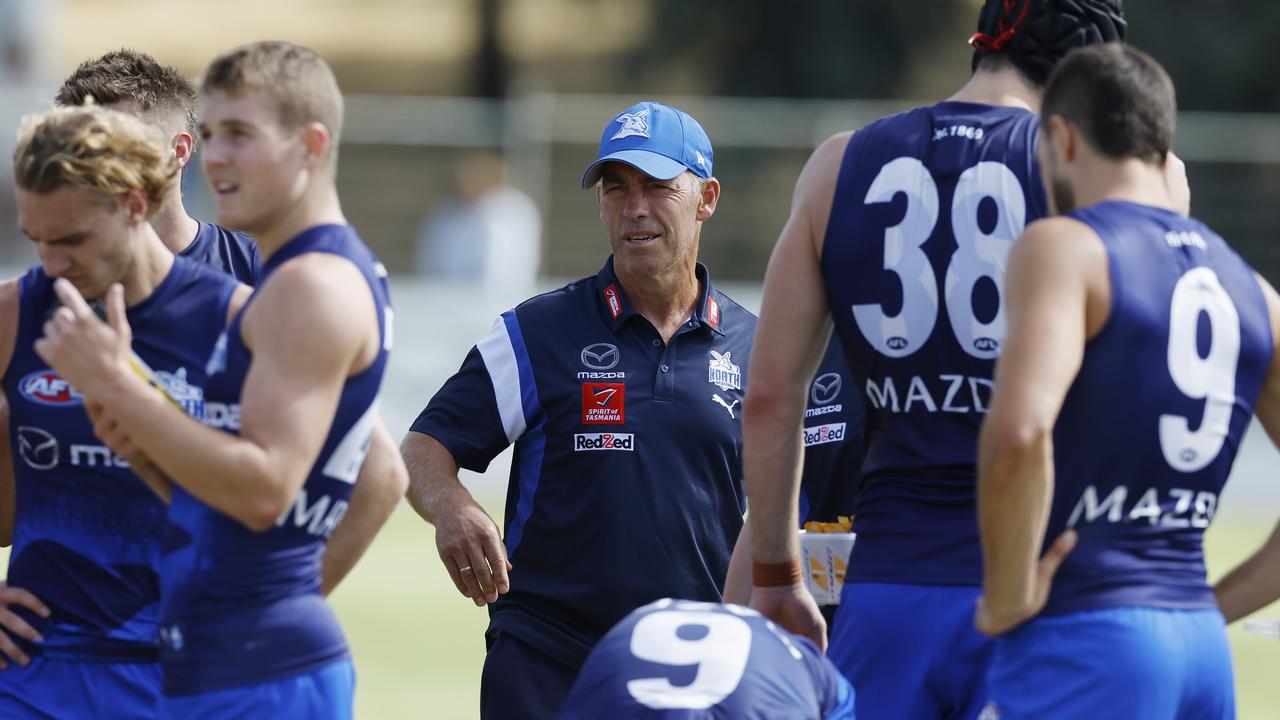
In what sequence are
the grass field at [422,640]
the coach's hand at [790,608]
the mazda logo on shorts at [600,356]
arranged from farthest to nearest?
the grass field at [422,640]
the mazda logo on shorts at [600,356]
the coach's hand at [790,608]

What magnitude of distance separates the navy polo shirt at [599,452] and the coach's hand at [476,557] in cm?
26

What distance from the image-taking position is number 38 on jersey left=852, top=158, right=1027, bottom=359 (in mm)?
3715

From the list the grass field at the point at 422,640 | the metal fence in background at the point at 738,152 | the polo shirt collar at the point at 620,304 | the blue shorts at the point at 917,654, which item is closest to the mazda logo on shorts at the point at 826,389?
the polo shirt collar at the point at 620,304

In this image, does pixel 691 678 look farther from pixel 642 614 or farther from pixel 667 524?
pixel 667 524

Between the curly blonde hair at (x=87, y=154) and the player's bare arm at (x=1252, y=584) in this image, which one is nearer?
the curly blonde hair at (x=87, y=154)

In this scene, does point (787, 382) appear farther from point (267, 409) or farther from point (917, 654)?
point (267, 409)

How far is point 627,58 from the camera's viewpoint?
25.2 meters

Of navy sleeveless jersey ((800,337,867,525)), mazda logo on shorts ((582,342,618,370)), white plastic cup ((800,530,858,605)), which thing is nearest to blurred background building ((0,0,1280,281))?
mazda logo on shorts ((582,342,618,370))

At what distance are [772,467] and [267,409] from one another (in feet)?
4.23

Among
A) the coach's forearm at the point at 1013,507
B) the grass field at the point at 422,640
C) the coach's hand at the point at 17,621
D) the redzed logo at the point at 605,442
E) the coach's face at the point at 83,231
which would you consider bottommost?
the grass field at the point at 422,640

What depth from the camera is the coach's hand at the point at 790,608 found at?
157 inches

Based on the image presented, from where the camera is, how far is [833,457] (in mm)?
5070

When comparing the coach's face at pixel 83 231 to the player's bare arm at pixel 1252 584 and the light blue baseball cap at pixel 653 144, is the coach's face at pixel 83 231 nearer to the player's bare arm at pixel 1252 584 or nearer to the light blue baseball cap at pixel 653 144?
the light blue baseball cap at pixel 653 144

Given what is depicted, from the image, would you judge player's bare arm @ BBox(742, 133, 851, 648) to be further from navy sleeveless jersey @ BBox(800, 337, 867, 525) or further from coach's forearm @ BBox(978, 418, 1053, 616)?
navy sleeveless jersey @ BBox(800, 337, 867, 525)
